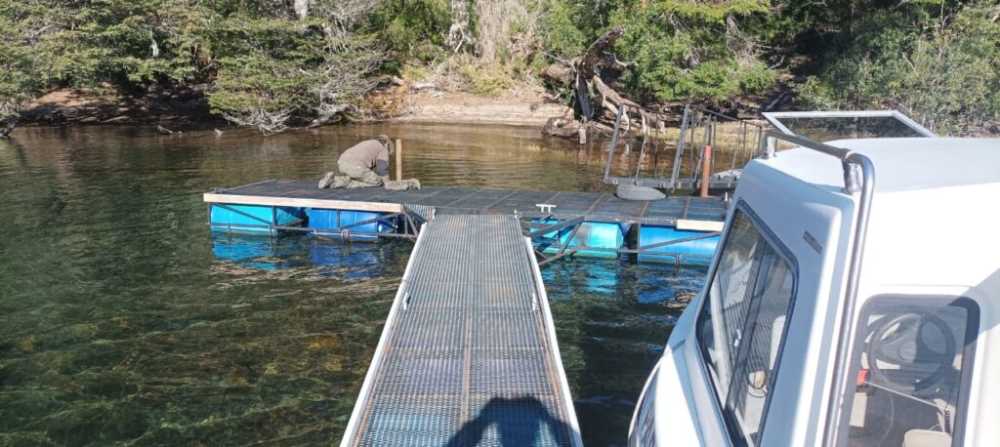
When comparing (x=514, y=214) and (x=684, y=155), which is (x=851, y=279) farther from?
(x=684, y=155)

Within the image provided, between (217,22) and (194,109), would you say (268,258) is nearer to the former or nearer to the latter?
(217,22)

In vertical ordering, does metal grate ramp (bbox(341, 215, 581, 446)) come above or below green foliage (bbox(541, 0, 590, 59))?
below

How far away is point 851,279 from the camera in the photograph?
1.86 meters

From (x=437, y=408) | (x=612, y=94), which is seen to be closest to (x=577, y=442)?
(x=437, y=408)

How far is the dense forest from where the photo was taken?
22547mm

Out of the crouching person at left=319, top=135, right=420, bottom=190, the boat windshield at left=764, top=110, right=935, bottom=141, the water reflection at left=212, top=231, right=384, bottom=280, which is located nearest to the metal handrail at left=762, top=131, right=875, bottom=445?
the boat windshield at left=764, top=110, right=935, bottom=141

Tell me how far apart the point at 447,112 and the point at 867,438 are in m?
34.6

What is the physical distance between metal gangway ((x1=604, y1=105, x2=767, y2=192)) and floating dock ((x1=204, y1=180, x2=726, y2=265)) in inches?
98.5

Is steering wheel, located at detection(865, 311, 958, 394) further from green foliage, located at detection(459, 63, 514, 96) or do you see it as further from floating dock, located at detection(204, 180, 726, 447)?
green foliage, located at detection(459, 63, 514, 96)

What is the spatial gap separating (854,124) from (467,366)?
4.15 metres

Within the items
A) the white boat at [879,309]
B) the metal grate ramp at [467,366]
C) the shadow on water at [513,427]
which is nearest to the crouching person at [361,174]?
the metal grate ramp at [467,366]

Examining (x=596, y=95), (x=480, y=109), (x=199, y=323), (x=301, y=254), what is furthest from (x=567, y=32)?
(x=199, y=323)

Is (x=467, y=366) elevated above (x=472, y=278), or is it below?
below

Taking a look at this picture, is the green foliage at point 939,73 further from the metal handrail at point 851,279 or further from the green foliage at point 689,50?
the metal handrail at point 851,279
